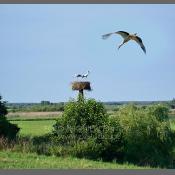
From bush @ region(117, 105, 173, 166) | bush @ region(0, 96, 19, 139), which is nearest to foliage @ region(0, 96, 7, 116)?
bush @ region(0, 96, 19, 139)

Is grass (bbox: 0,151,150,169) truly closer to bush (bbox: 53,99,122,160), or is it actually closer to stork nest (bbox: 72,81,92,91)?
bush (bbox: 53,99,122,160)

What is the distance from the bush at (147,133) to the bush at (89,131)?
10.1ft

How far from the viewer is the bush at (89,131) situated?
69.7ft

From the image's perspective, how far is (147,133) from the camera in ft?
91.8

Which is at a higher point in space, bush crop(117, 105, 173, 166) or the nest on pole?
the nest on pole

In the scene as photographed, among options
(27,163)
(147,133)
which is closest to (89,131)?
(147,133)

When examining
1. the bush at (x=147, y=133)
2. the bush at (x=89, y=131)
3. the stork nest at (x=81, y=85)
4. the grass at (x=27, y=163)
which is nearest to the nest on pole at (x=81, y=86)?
the stork nest at (x=81, y=85)

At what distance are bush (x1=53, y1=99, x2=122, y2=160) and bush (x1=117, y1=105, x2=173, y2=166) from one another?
3.07 metres

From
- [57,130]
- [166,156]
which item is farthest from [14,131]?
[166,156]

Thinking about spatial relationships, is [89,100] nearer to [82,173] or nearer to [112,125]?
[112,125]

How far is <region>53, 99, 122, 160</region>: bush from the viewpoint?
21.2 meters

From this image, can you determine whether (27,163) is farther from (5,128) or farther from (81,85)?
(81,85)

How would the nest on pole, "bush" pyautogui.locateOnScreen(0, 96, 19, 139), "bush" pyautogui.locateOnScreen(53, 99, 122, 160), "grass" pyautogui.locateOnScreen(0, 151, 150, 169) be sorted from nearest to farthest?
"grass" pyautogui.locateOnScreen(0, 151, 150, 169) → "bush" pyautogui.locateOnScreen(53, 99, 122, 160) → "bush" pyautogui.locateOnScreen(0, 96, 19, 139) → the nest on pole

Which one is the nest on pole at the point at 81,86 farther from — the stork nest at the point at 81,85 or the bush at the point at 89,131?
the bush at the point at 89,131
